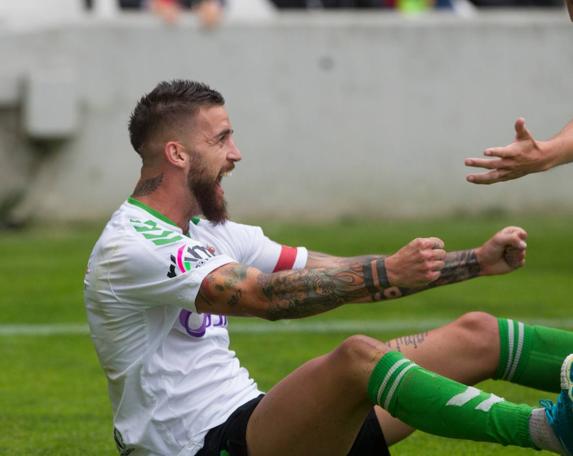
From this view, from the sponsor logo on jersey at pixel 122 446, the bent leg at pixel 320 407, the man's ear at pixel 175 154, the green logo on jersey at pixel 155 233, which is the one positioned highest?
the man's ear at pixel 175 154

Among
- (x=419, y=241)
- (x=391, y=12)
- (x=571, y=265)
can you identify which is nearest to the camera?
(x=419, y=241)

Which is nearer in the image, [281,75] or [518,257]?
[518,257]

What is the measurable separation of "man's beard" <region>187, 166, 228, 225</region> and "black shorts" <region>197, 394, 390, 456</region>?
2.24 feet

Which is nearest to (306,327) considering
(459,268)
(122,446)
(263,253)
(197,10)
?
(263,253)

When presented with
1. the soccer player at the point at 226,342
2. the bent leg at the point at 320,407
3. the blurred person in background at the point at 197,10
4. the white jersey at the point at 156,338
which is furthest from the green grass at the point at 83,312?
the blurred person in background at the point at 197,10

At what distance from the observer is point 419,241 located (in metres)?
4.17

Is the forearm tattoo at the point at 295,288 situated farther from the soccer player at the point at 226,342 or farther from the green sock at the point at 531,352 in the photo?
the green sock at the point at 531,352

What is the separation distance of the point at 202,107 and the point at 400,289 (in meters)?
0.96

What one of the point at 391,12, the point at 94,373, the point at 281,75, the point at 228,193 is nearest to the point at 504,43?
the point at 391,12

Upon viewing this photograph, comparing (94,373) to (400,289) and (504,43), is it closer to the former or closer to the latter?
(400,289)

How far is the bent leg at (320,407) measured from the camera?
4.26 metres

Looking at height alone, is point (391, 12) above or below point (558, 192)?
above

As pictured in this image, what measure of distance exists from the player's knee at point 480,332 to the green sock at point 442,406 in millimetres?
492

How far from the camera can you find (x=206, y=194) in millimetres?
4730
